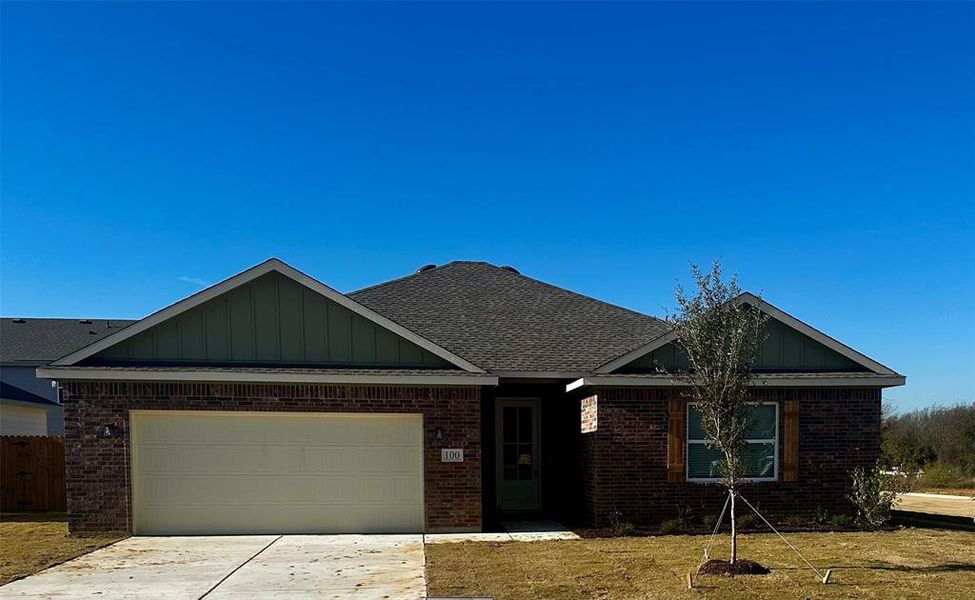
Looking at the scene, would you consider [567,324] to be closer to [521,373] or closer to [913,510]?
[521,373]

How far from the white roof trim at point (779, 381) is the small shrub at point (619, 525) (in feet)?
7.01

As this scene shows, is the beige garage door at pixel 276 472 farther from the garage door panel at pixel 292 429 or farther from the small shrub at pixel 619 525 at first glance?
the small shrub at pixel 619 525

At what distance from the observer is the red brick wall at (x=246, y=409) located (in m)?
10.9

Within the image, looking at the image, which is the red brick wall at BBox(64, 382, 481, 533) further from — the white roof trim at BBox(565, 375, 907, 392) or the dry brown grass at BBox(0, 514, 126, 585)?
the white roof trim at BBox(565, 375, 907, 392)

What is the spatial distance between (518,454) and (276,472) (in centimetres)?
481

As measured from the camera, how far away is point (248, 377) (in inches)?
435

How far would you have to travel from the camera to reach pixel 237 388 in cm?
1118

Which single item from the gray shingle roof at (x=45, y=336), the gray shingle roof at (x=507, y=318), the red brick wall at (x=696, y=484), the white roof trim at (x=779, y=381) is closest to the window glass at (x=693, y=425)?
the red brick wall at (x=696, y=484)

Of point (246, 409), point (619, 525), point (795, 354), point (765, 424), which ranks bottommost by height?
point (619, 525)

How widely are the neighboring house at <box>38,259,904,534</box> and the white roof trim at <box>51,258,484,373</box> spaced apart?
25 mm

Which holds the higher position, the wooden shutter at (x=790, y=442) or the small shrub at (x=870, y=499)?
the wooden shutter at (x=790, y=442)

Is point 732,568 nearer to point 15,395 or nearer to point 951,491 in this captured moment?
point 951,491

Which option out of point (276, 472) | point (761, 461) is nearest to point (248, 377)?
point (276, 472)

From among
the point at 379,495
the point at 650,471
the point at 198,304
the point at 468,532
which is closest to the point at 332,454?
the point at 379,495
